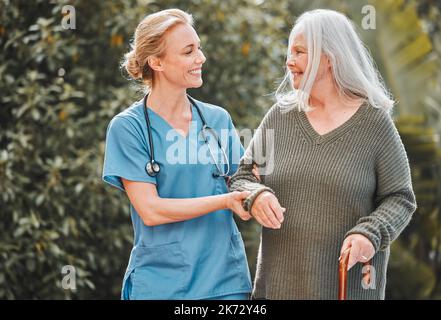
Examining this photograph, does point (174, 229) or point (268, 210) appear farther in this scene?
point (174, 229)

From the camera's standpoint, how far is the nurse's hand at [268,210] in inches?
105

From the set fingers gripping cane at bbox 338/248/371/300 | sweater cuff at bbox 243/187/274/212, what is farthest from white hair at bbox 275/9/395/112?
fingers gripping cane at bbox 338/248/371/300

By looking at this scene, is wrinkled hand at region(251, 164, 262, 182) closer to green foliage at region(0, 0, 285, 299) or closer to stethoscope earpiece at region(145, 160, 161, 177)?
stethoscope earpiece at region(145, 160, 161, 177)

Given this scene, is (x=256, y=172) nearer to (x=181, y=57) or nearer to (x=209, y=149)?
(x=209, y=149)

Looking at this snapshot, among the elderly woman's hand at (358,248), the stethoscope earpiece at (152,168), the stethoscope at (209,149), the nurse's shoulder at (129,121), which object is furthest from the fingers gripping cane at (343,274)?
the nurse's shoulder at (129,121)

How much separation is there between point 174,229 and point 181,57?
607 millimetres

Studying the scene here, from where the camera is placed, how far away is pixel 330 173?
110 inches

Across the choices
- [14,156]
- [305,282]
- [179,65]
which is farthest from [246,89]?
[305,282]

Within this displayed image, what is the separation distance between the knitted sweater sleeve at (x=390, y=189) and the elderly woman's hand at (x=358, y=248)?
0.19 feet

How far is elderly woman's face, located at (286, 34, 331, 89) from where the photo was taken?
284 centimetres

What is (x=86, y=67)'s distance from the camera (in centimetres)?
508

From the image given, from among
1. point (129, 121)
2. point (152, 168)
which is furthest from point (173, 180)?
point (129, 121)

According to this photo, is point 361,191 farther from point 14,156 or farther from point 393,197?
point 14,156

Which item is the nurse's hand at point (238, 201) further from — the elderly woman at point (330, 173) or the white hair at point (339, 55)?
the white hair at point (339, 55)
